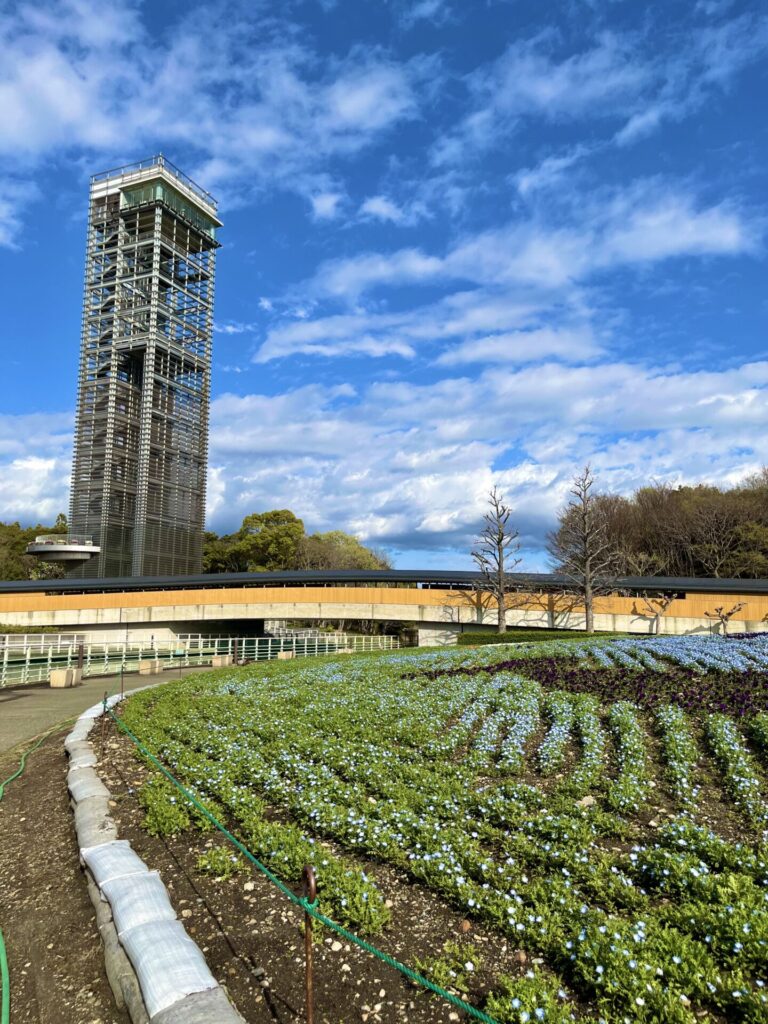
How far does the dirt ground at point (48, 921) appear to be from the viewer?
4.21m

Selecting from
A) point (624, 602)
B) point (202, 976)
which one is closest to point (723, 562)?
point (624, 602)

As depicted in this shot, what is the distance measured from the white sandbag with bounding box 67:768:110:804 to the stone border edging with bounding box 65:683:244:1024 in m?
1.66

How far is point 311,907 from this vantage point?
132 inches

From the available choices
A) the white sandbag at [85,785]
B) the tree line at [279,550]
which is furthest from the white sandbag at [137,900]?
the tree line at [279,550]

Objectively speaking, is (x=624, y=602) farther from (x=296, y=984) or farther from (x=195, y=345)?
(x=195, y=345)

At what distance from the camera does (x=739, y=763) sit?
Result: 7391mm

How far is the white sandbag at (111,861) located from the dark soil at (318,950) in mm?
298

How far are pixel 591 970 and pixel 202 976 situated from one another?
101 inches

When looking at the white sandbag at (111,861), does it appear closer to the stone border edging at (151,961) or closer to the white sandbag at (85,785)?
the stone border edging at (151,961)

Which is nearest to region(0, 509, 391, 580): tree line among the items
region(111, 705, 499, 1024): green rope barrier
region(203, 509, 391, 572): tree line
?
region(203, 509, 391, 572): tree line

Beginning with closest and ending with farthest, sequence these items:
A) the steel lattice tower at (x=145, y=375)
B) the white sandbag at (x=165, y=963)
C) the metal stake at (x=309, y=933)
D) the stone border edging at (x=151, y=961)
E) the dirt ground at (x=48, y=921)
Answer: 1. the metal stake at (x=309, y=933)
2. the stone border edging at (x=151, y=961)
3. the white sandbag at (x=165, y=963)
4. the dirt ground at (x=48, y=921)
5. the steel lattice tower at (x=145, y=375)

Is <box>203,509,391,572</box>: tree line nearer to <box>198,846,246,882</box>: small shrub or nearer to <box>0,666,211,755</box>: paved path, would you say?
<box>0,666,211,755</box>: paved path

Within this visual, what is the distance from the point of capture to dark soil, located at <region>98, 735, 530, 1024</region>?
153 inches

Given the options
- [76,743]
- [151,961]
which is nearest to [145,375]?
[76,743]
